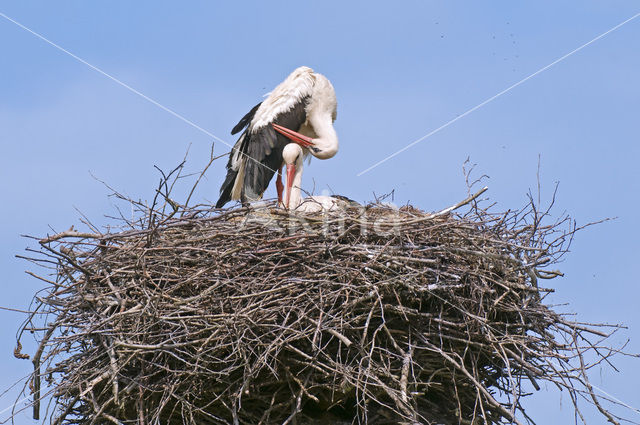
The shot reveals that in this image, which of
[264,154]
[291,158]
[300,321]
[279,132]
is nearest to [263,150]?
[264,154]

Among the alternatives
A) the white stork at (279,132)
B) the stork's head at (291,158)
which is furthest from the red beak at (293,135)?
the stork's head at (291,158)

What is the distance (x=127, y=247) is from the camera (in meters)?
6.34

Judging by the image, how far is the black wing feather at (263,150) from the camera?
891cm

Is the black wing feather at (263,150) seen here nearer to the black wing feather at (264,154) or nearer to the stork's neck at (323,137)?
the black wing feather at (264,154)

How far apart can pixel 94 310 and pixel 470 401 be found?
2437 mm

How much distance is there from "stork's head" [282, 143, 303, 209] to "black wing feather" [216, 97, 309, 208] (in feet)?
1.14

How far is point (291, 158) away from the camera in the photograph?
8.52 m

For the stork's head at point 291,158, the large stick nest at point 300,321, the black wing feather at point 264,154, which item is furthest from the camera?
the black wing feather at point 264,154

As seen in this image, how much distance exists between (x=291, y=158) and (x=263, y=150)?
0.51m

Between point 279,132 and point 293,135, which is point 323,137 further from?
point 279,132

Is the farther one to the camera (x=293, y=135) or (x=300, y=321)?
(x=293, y=135)

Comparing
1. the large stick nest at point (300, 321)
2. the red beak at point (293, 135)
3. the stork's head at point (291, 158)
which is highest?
the red beak at point (293, 135)

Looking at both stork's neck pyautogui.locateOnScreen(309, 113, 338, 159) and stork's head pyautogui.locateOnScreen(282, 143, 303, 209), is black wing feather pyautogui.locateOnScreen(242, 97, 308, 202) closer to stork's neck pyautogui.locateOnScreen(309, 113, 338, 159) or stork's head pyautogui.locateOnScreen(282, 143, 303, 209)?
stork's neck pyautogui.locateOnScreen(309, 113, 338, 159)

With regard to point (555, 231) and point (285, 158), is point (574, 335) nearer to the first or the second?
point (555, 231)
